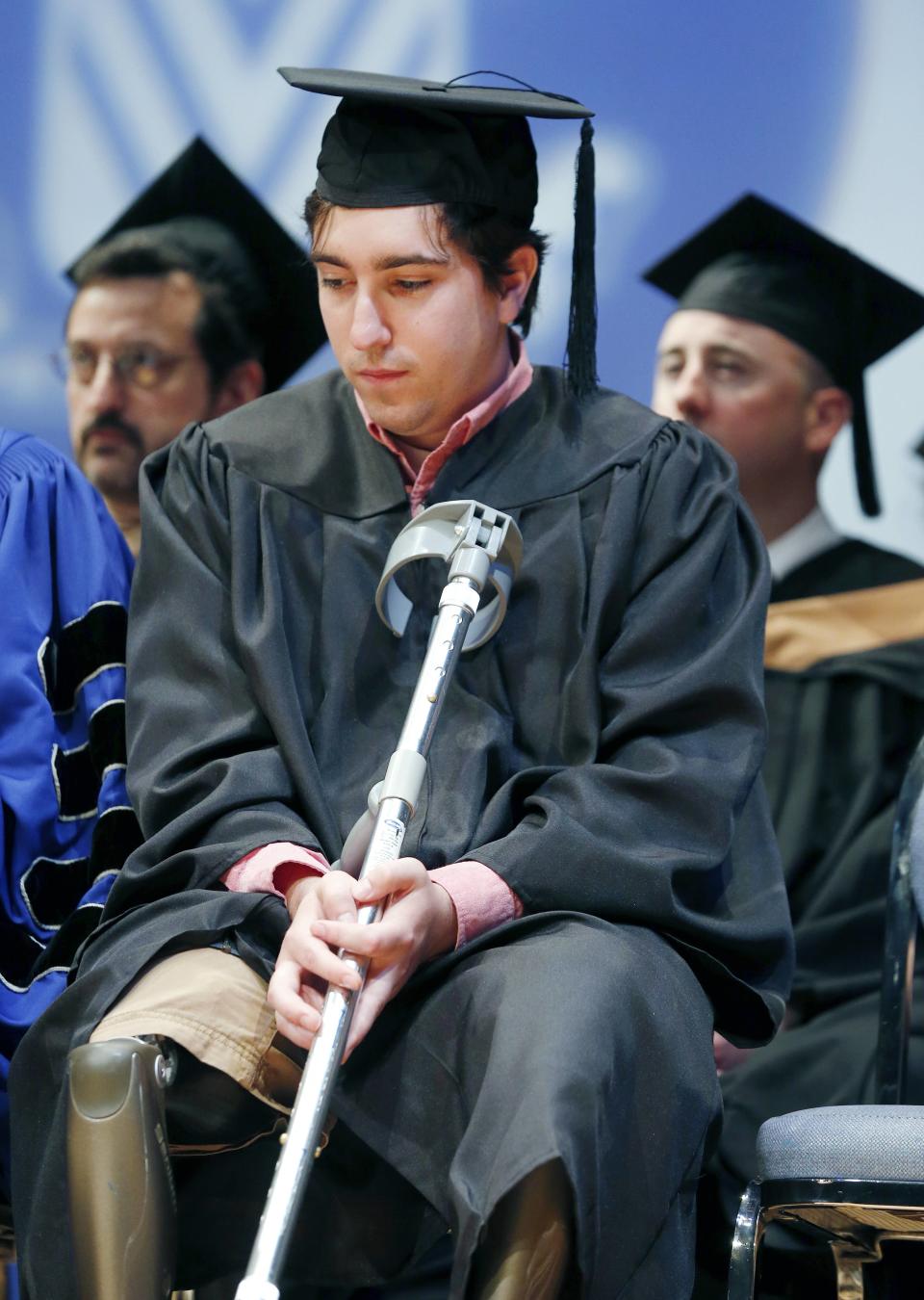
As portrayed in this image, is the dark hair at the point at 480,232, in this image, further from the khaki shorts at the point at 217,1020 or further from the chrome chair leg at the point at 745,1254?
the chrome chair leg at the point at 745,1254

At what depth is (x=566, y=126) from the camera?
331cm

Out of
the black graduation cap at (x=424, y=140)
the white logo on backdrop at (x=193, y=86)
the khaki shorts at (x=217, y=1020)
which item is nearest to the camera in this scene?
the khaki shorts at (x=217, y=1020)

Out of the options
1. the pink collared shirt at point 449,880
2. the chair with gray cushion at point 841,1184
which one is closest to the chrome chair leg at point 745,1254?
the chair with gray cushion at point 841,1184

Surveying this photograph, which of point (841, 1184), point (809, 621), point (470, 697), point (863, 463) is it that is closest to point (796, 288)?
point (863, 463)

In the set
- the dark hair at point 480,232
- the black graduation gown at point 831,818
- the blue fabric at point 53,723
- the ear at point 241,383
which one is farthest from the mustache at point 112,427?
the black graduation gown at point 831,818

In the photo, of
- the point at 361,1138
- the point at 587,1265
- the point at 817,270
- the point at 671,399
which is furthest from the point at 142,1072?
the point at 817,270

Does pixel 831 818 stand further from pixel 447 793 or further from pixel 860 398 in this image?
pixel 447 793

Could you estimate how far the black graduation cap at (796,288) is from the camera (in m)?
3.23

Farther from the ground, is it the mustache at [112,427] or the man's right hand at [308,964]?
the mustache at [112,427]

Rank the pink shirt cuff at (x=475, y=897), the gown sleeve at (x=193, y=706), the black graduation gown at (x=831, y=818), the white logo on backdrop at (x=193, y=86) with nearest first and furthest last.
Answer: the pink shirt cuff at (x=475, y=897) < the gown sleeve at (x=193, y=706) < the black graduation gown at (x=831, y=818) < the white logo on backdrop at (x=193, y=86)

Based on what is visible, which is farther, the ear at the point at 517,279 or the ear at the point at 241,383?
the ear at the point at 241,383

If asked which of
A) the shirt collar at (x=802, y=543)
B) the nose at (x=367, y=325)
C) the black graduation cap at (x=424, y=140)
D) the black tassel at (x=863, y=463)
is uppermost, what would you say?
the black graduation cap at (x=424, y=140)

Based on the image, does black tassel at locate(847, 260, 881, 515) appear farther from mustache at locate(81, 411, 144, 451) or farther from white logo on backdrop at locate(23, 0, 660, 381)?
mustache at locate(81, 411, 144, 451)

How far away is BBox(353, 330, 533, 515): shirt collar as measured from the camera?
7.83 feet
